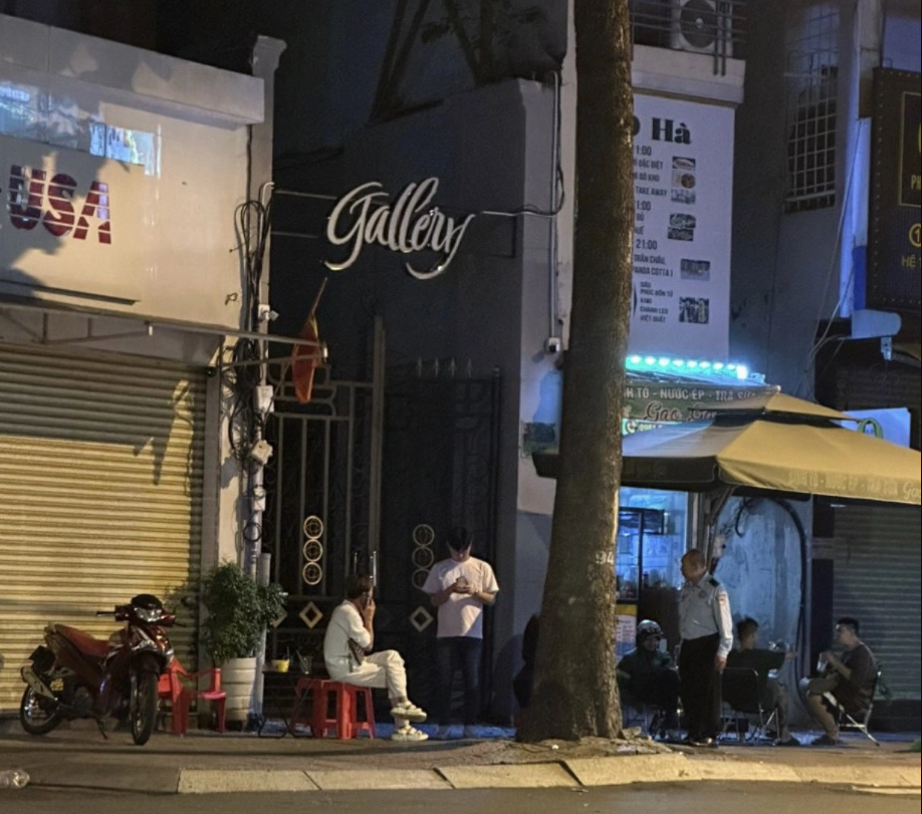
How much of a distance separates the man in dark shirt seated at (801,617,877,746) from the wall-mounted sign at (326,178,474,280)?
5201 mm

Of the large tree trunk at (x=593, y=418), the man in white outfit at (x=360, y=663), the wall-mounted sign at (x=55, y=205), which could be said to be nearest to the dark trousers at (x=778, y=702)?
the large tree trunk at (x=593, y=418)

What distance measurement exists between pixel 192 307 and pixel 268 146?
5.66 ft

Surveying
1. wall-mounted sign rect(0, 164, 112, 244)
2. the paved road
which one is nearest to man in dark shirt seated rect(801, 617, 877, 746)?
the paved road

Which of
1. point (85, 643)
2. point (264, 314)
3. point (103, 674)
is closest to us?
point (103, 674)

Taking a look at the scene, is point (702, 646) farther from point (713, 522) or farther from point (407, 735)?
point (407, 735)

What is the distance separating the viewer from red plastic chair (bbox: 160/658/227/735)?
14672 mm

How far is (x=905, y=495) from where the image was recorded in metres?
15.7

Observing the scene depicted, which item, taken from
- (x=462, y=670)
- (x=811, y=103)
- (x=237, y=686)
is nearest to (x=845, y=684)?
(x=462, y=670)

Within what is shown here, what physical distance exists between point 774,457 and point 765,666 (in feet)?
7.60

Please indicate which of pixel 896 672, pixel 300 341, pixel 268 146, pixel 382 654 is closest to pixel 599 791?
pixel 382 654

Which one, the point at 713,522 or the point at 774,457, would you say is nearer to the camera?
the point at 774,457

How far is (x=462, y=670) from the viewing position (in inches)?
625

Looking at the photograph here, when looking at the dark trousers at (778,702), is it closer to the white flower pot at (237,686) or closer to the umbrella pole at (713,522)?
the umbrella pole at (713,522)

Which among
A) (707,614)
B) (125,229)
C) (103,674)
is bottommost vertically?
A: (103,674)
